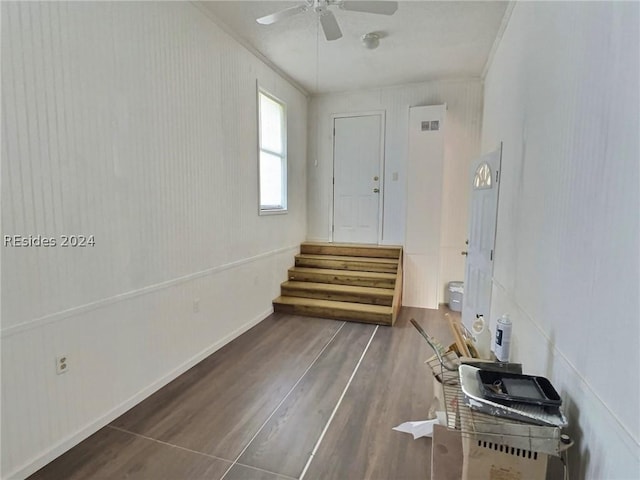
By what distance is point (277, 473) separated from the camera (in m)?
1.76

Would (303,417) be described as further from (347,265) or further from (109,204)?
(347,265)

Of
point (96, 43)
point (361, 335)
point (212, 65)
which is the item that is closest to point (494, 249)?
point (361, 335)

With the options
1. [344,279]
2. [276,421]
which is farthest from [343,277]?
[276,421]

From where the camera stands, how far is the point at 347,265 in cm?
486

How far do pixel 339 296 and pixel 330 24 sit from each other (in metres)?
3.04

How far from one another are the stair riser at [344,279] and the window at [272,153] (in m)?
0.99

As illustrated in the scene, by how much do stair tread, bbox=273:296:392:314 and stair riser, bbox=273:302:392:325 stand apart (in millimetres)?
39

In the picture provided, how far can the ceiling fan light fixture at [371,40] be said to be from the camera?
3.34 m

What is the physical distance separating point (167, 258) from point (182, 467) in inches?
56.8

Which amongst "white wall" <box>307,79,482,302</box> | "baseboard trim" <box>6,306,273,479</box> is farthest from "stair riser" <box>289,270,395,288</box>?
"baseboard trim" <box>6,306,273,479</box>

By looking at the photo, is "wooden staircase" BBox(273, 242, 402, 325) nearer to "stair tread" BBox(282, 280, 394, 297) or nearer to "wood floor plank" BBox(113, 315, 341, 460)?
"stair tread" BBox(282, 280, 394, 297)

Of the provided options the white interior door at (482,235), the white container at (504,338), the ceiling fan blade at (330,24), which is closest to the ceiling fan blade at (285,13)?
the ceiling fan blade at (330,24)

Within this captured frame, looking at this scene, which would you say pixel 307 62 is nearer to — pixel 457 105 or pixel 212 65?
pixel 212 65

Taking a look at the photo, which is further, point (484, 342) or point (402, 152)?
point (402, 152)
